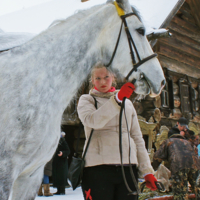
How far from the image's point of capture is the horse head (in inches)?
65.4

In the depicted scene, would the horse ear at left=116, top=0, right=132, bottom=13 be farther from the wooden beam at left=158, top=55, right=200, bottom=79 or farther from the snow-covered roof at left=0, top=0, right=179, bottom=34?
the wooden beam at left=158, top=55, right=200, bottom=79

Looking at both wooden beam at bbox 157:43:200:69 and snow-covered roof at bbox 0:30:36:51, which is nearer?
snow-covered roof at bbox 0:30:36:51

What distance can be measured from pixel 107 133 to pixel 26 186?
0.68 m

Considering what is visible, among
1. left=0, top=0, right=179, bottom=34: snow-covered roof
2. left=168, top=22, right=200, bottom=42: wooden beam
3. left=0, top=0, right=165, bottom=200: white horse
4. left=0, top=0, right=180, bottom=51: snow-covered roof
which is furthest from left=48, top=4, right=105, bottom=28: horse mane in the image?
left=168, top=22, right=200, bottom=42: wooden beam

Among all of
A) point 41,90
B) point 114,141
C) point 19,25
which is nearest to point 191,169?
point 114,141

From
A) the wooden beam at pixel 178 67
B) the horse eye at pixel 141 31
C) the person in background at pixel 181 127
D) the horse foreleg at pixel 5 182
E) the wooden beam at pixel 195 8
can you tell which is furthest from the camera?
the wooden beam at pixel 195 8

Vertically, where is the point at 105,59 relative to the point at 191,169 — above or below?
above

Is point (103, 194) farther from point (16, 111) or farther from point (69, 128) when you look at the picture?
point (69, 128)

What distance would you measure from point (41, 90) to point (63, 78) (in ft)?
0.55

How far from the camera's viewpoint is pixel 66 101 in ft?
5.25

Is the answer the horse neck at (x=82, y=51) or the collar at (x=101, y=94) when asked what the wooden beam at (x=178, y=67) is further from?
the horse neck at (x=82, y=51)

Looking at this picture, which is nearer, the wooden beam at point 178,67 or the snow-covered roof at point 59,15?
the snow-covered roof at point 59,15

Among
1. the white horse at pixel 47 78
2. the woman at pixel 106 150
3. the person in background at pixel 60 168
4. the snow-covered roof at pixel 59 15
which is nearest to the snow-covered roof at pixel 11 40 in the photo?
the white horse at pixel 47 78

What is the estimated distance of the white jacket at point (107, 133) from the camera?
68.6 inches
